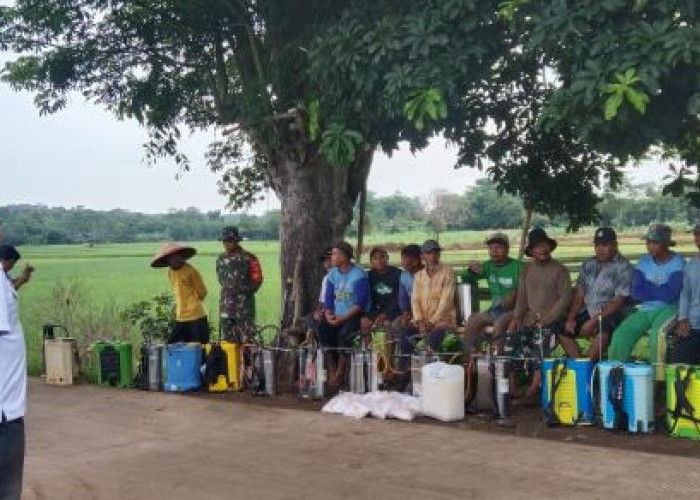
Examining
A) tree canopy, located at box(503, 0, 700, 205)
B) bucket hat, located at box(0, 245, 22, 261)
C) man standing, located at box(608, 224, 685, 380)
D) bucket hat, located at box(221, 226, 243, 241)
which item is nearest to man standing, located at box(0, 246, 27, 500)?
bucket hat, located at box(0, 245, 22, 261)

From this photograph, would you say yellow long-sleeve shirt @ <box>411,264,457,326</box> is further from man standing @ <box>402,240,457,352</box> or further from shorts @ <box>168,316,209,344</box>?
shorts @ <box>168,316,209,344</box>

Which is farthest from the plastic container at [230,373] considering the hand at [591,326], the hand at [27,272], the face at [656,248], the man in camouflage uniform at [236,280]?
the face at [656,248]

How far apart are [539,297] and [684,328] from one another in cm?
136

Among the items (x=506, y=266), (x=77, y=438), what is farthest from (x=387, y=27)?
(x=77, y=438)

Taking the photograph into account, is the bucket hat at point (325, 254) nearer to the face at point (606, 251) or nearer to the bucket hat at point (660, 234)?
the face at point (606, 251)

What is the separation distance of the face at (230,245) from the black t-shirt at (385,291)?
167cm

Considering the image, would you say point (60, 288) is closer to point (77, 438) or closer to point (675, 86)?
point (77, 438)

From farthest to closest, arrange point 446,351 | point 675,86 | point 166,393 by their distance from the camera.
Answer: point 166,393
point 446,351
point 675,86

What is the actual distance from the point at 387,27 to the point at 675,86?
7.09ft

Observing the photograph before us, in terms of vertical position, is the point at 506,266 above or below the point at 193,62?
below

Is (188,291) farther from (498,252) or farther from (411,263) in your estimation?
(498,252)

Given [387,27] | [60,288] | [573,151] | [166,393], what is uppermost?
[387,27]

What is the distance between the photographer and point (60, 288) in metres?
13.1

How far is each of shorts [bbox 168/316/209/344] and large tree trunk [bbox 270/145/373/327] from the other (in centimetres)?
92
